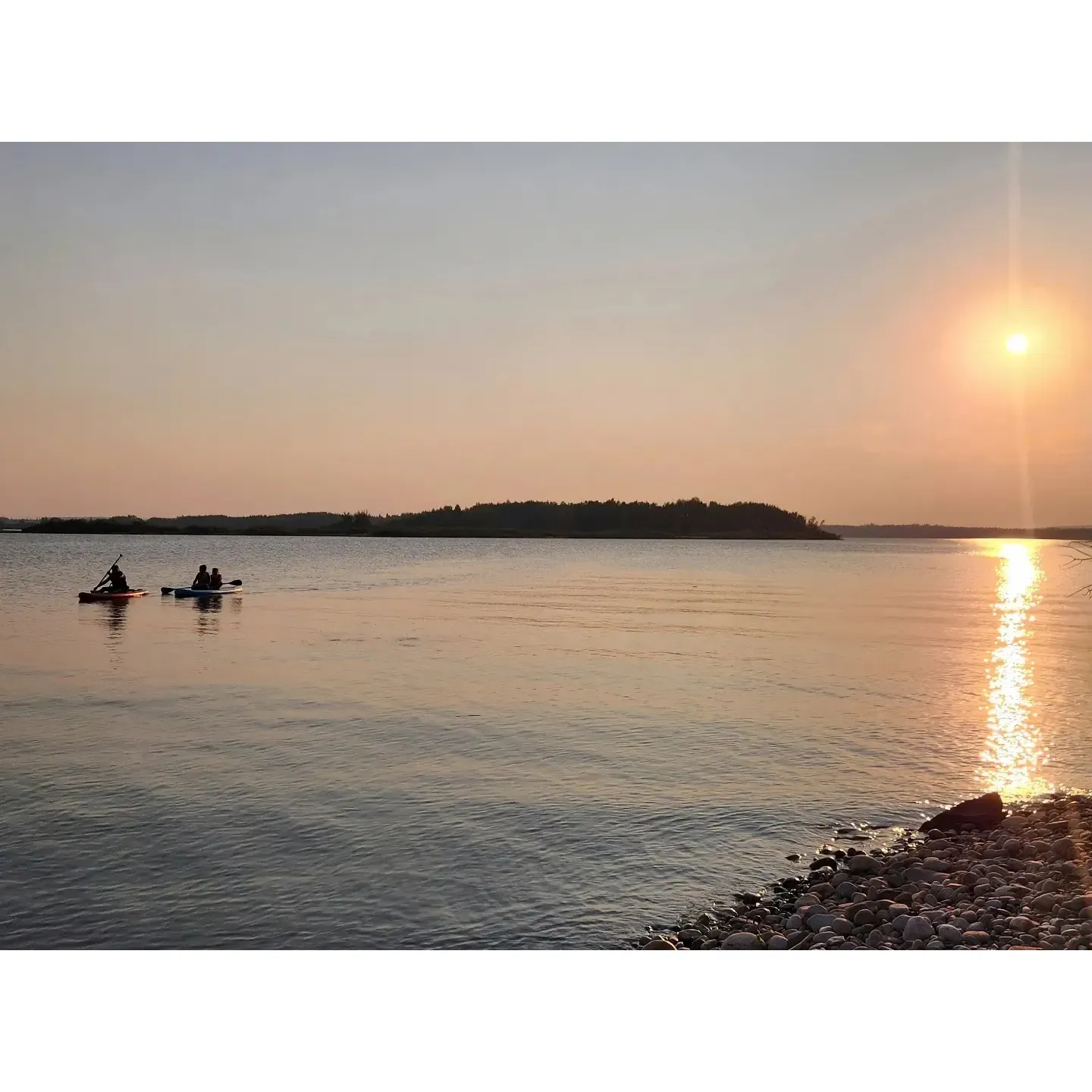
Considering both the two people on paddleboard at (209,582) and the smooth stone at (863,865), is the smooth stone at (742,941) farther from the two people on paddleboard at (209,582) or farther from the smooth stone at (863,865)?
the two people on paddleboard at (209,582)

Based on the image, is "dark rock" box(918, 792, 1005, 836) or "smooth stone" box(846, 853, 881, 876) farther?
"dark rock" box(918, 792, 1005, 836)

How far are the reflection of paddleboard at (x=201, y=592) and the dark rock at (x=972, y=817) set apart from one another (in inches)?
1466

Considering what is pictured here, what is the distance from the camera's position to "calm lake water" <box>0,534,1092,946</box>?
8711 mm

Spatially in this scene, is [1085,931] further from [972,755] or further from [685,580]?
[685,580]

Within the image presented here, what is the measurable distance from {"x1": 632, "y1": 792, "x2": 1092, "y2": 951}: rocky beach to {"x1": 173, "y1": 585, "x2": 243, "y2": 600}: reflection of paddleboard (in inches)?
1456

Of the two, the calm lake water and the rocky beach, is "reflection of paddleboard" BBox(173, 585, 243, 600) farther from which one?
the rocky beach

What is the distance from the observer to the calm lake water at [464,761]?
8.71 meters

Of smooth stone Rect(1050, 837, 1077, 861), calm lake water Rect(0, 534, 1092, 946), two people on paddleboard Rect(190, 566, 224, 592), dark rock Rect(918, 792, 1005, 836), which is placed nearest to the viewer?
calm lake water Rect(0, 534, 1092, 946)

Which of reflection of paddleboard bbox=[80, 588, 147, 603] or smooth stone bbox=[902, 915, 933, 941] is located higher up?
reflection of paddleboard bbox=[80, 588, 147, 603]

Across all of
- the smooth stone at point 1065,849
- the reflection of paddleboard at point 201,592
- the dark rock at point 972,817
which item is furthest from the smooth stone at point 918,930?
the reflection of paddleboard at point 201,592

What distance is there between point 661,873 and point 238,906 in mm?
3929

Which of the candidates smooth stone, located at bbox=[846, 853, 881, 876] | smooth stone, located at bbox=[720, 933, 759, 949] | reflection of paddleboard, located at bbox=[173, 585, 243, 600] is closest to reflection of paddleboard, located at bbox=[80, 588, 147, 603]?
reflection of paddleboard, located at bbox=[173, 585, 243, 600]

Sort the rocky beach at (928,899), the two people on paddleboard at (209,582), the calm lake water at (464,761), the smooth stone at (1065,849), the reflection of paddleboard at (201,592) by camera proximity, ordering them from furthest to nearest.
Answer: the two people on paddleboard at (209,582)
the reflection of paddleboard at (201,592)
the smooth stone at (1065,849)
the calm lake water at (464,761)
the rocky beach at (928,899)

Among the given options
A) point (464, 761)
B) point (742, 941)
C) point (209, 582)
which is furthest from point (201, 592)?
point (742, 941)
